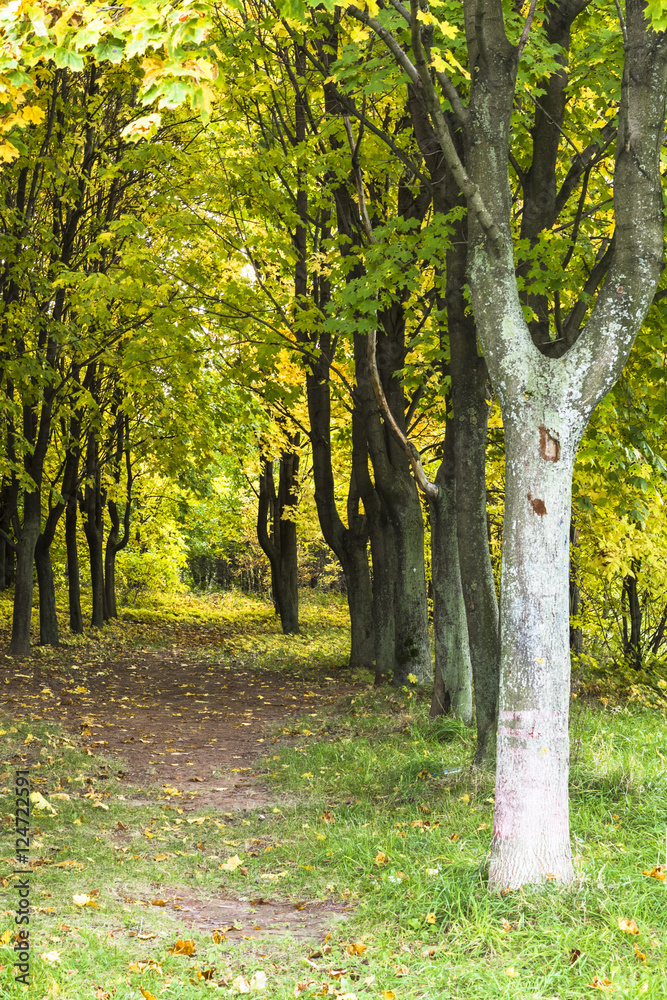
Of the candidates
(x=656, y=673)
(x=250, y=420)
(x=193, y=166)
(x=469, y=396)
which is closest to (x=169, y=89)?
(x=469, y=396)

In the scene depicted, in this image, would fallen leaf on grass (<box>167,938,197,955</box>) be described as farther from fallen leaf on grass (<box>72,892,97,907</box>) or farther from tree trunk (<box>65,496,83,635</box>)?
tree trunk (<box>65,496,83,635</box>)

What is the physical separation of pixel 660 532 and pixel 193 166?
8021mm

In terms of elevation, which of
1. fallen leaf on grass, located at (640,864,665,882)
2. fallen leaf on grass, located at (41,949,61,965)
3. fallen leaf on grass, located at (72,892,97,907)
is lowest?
fallen leaf on grass, located at (72,892,97,907)

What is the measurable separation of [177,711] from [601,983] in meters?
8.17

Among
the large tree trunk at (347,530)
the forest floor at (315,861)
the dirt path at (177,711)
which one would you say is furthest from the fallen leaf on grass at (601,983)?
the large tree trunk at (347,530)

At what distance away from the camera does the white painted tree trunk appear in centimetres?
419

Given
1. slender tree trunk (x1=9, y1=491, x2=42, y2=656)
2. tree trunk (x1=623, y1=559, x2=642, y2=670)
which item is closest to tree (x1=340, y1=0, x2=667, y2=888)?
tree trunk (x1=623, y1=559, x2=642, y2=670)

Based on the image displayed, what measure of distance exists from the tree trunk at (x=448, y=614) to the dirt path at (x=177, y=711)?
1.86 m

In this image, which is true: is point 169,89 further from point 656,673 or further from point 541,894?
point 656,673

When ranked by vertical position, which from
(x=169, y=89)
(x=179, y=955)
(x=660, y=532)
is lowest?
(x=179, y=955)

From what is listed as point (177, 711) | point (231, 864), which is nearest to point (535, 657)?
point (231, 864)

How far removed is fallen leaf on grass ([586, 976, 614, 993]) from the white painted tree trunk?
0.75 m

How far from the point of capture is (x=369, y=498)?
40.0ft

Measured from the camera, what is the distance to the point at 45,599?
15.7 m
